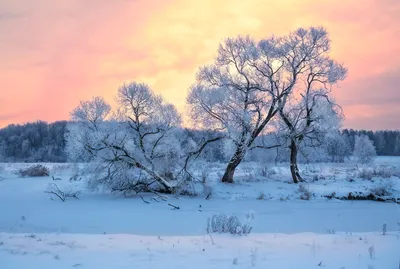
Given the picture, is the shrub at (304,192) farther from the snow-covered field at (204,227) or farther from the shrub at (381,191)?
the shrub at (381,191)

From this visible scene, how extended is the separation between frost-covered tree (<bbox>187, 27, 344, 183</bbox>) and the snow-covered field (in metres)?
3.44

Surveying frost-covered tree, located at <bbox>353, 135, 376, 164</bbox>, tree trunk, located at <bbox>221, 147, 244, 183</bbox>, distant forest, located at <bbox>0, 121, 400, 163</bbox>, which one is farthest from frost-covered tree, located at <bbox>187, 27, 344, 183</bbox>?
distant forest, located at <bbox>0, 121, 400, 163</bbox>

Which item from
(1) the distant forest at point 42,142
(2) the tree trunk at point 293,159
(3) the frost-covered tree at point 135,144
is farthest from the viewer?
(1) the distant forest at point 42,142

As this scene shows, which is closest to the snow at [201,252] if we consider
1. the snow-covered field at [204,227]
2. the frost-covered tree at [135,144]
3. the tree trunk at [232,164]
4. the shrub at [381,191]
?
the snow-covered field at [204,227]

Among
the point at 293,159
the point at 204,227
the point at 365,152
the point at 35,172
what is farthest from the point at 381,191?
the point at 365,152

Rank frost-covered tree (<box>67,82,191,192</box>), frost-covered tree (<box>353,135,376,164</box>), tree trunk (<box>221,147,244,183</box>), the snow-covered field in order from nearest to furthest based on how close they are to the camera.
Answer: the snow-covered field < frost-covered tree (<box>67,82,191,192</box>) < tree trunk (<box>221,147,244,183</box>) < frost-covered tree (<box>353,135,376,164</box>)

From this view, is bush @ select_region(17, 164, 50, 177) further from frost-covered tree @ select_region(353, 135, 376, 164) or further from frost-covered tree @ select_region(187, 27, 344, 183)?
frost-covered tree @ select_region(353, 135, 376, 164)

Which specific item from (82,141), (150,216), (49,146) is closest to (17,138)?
(49,146)

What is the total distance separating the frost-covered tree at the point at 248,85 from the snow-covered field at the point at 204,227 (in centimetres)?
344

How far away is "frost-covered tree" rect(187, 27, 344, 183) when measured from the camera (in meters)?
26.2

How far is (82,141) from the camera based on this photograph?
2286 centimetres

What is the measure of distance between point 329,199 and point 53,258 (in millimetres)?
18731

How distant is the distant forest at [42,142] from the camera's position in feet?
299

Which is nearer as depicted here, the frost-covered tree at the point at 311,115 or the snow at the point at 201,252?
the snow at the point at 201,252
